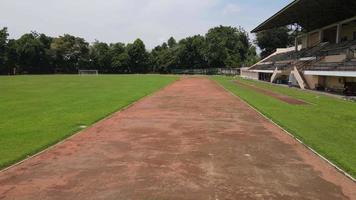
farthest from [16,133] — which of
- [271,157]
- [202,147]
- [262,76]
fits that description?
[262,76]

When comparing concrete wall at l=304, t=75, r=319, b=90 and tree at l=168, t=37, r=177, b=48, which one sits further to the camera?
tree at l=168, t=37, r=177, b=48

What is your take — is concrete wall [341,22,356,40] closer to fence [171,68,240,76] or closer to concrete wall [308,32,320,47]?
concrete wall [308,32,320,47]

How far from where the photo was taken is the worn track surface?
26.2 ft

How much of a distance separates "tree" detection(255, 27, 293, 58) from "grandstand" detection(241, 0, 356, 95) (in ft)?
152

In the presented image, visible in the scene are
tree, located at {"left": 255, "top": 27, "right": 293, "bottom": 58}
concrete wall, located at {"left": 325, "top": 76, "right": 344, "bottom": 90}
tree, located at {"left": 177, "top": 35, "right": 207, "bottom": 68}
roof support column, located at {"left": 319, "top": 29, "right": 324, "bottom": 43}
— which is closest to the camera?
concrete wall, located at {"left": 325, "top": 76, "right": 344, "bottom": 90}

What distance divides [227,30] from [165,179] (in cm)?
12920

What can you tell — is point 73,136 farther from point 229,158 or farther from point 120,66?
point 120,66

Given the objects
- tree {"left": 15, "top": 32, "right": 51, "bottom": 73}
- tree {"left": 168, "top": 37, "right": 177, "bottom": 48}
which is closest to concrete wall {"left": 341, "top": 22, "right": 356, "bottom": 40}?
tree {"left": 15, "top": 32, "right": 51, "bottom": 73}

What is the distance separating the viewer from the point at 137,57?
414ft

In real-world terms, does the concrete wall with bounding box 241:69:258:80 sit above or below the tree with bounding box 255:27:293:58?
below

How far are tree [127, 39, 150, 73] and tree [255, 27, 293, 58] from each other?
119 ft

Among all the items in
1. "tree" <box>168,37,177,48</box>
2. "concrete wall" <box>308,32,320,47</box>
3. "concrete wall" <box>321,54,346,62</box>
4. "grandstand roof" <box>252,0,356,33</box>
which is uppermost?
"tree" <box>168,37,177,48</box>

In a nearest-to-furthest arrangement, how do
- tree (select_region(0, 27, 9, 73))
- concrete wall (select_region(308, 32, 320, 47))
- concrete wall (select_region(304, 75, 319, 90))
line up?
1. concrete wall (select_region(304, 75, 319, 90))
2. concrete wall (select_region(308, 32, 320, 47))
3. tree (select_region(0, 27, 9, 73))

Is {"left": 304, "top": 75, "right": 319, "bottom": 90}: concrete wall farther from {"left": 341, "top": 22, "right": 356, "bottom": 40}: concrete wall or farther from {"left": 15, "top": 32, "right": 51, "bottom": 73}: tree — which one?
{"left": 15, "top": 32, "right": 51, "bottom": 73}: tree
